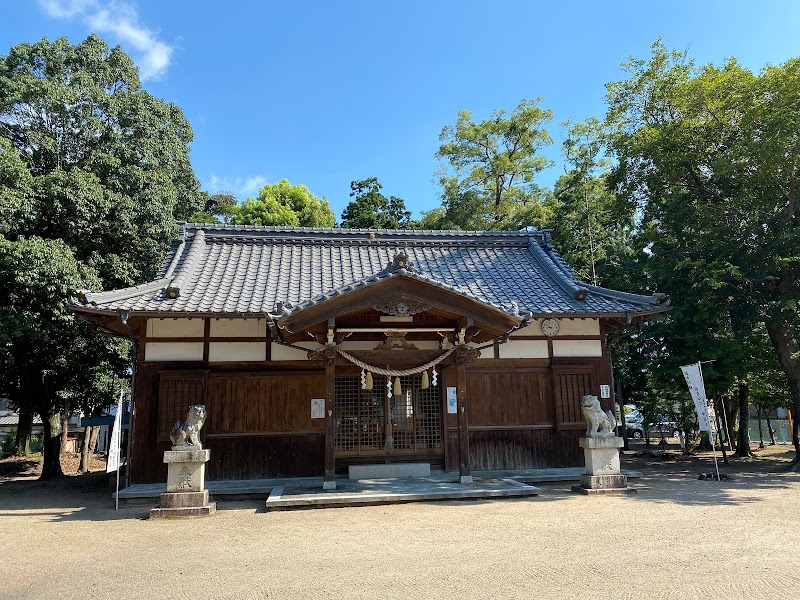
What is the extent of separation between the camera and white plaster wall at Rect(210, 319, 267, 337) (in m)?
12.1

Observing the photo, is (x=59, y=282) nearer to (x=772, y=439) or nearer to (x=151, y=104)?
(x=151, y=104)

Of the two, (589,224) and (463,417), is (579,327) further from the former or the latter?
(589,224)

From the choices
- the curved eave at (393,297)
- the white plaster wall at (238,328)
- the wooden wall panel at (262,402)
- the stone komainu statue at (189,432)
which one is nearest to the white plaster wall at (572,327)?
the curved eave at (393,297)

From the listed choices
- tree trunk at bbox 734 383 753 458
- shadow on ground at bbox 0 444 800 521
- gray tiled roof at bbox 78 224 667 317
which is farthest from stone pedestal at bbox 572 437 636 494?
tree trunk at bbox 734 383 753 458

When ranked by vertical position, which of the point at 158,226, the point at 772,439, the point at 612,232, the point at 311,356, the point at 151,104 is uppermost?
the point at 151,104

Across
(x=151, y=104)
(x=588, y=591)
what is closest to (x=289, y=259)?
(x=151, y=104)

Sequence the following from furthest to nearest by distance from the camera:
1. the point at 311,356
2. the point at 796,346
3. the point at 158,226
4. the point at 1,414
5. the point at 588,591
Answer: the point at 1,414
the point at 158,226
the point at 796,346
the point at 311,356
the point at 588,591

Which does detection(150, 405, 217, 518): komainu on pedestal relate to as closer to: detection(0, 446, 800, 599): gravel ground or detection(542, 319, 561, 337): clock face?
detection(0, 446, 800, 599): gravel ground

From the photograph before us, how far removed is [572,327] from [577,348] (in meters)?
0.52

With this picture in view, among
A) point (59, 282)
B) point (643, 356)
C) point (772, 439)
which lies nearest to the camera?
point (59, 282)

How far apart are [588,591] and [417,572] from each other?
5.59ft

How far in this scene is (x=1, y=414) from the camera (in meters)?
37.8

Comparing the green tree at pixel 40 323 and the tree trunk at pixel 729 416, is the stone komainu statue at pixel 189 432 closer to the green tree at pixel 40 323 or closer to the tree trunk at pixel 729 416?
the green tree at pixel 40 323

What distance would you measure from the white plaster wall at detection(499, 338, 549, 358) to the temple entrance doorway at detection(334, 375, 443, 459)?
1.99 meters
